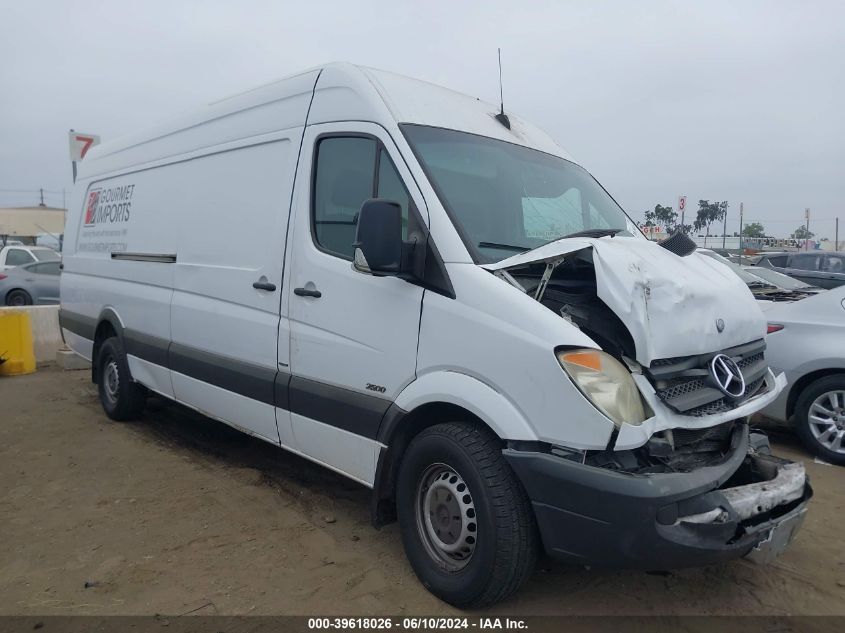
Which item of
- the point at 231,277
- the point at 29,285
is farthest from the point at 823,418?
the point at 29,285

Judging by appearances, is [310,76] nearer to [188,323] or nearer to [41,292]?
[188,323]

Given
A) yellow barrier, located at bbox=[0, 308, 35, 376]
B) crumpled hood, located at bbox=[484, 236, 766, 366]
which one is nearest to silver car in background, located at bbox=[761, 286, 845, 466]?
crumpled hood, located at bbox=[484, 236, 766, 366]

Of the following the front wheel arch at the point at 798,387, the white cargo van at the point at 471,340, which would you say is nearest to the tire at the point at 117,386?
the white cargo van at the point at 471,340

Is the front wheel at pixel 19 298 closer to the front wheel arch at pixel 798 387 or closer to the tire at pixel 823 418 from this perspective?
the front wheel arch at pixel 798 387

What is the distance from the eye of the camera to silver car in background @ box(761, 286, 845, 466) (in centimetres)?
536

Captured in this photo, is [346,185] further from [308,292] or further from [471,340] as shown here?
[471,340]

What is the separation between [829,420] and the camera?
212 inches

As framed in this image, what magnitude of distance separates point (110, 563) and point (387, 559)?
4.98ft

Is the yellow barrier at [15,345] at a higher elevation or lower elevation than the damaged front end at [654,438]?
lower

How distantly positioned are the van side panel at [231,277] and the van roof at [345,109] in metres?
0.17

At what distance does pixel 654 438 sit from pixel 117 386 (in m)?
5.36

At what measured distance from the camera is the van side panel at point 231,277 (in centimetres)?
424

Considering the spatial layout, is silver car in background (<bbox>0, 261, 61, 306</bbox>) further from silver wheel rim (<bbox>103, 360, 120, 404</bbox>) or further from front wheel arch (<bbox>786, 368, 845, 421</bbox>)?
front wheel arch (<bbox>786, 368, 845, 421</bbox>)

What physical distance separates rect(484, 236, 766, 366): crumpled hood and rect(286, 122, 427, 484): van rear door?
0.68 meters
